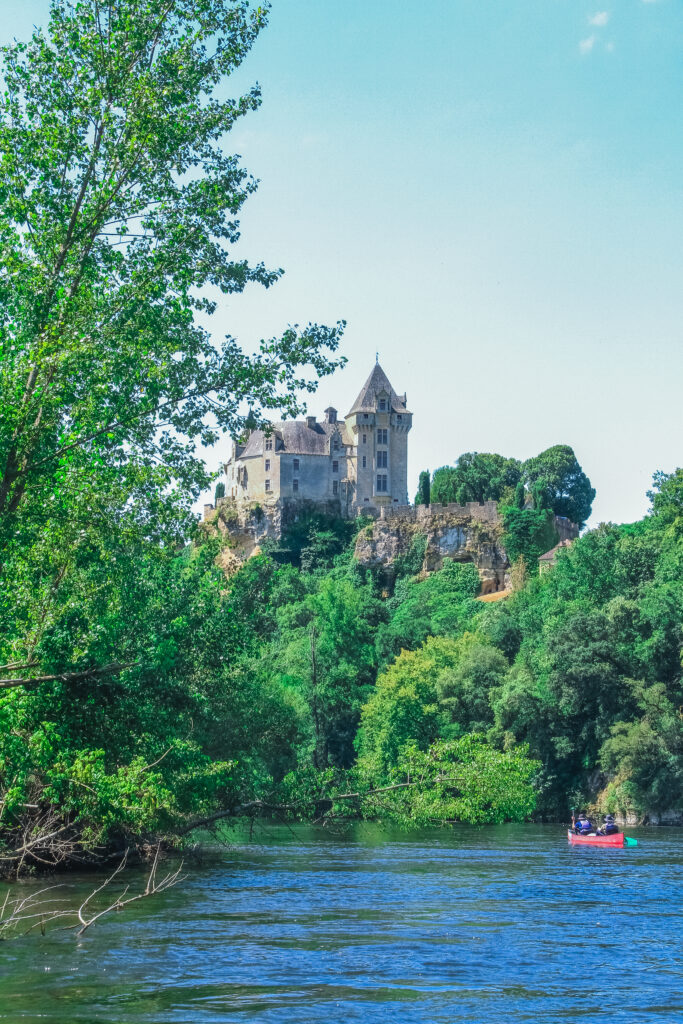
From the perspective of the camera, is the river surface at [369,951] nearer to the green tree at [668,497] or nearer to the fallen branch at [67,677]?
the fallen branch at [67,677]

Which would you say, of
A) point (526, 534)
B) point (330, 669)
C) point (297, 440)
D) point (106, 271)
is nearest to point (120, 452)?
point (106, 271)

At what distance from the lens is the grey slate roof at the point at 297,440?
112m

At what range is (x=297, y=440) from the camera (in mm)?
113562

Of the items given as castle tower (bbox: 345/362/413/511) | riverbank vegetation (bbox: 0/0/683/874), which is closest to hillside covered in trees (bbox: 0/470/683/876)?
riverbank vegetation (bbox: 0/0/683/874)

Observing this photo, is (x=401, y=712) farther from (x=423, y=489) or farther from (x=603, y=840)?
(x=423, y=489)

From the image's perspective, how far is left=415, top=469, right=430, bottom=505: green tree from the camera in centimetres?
11312

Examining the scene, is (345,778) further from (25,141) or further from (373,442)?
(373,442)

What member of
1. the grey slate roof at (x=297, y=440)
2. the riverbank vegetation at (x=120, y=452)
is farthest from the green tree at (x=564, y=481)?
the riverbank vegetation at (x=120, y=452)

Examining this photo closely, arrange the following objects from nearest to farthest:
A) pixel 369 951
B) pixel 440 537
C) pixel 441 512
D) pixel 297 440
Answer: pixel 369 951, pixel 440 537, pixel 441 512, pixel 297 440

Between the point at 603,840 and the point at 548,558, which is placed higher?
the point at 548,558

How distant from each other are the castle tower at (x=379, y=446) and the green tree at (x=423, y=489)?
2.27 m

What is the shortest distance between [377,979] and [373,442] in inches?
3913

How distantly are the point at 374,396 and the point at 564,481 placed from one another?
71.7 ft

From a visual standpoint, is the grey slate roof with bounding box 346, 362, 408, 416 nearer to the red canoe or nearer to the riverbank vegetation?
the red canoe
